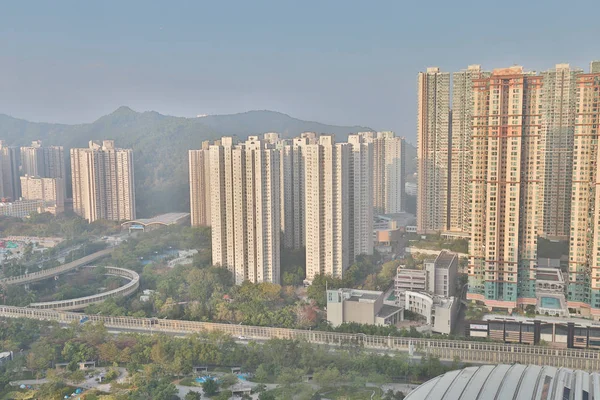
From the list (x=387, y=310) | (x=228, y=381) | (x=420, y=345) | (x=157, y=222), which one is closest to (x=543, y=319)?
(x=420, y=345)

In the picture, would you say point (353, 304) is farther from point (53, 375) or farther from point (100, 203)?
point (100, 203)

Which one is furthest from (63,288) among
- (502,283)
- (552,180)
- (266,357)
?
(552,180)

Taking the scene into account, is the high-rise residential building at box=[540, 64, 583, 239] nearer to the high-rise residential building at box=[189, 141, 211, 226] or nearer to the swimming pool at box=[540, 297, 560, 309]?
the swimming pool at box=[540, 297, 560, 309]

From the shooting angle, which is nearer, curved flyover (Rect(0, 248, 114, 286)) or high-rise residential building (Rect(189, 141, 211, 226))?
curved flyover (Rect(0, 248, 114, 286))

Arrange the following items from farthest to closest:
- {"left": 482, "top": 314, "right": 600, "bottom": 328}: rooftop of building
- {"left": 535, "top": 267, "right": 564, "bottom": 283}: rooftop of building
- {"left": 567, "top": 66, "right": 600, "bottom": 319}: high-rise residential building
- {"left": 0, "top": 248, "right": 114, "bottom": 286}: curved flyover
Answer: {"left": 0, "top": 248, "right": 114, "bottom": 286}: curved flyover
{"left": 535, "top": 267, "right": 564, "bottom": 283}: rooftop of building
{"left": 567, "top": 66, "right": 600, "bottom": 319}: high-rise residential building
{"left": 482, "top": 314, "right": 600, "bottom": 328}: rooftop of building

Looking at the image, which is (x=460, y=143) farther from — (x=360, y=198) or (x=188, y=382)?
(x=188, y=382)

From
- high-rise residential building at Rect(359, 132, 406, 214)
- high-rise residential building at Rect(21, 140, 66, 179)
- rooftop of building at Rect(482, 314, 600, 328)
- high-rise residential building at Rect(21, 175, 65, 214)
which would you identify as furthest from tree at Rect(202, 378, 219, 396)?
high-rise residential building at Rect(21, 140, 66, 179)

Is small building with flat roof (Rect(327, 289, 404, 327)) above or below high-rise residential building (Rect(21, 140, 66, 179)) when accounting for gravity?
below
